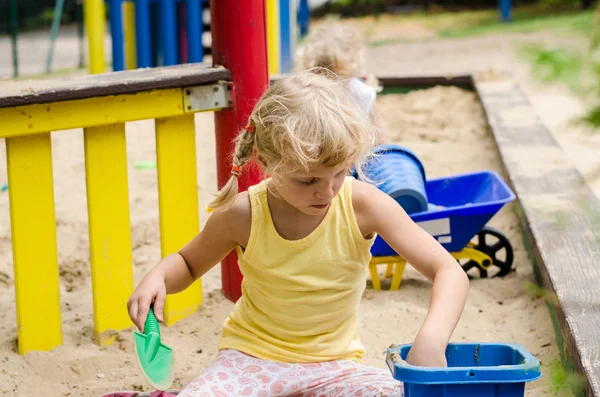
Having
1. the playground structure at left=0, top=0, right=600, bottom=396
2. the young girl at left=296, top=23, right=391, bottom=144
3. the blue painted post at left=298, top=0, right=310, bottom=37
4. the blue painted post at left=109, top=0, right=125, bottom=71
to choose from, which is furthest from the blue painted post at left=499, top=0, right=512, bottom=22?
the playground structure at left=0, top=0, right=600, bottom=396

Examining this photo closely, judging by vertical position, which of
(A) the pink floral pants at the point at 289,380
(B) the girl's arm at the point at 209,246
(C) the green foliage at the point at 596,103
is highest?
(C) the green foliage at the point at 596,103

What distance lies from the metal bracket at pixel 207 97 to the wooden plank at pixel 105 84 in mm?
21

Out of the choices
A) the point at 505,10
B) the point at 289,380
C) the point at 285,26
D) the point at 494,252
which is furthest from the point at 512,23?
the point at 289,380

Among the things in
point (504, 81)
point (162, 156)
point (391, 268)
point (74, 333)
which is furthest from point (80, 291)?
point (504, 81)

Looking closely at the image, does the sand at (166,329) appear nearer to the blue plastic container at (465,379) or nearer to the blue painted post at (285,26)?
the blue plastic container at (465,379)

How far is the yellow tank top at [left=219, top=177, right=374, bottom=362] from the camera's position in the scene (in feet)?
6.20

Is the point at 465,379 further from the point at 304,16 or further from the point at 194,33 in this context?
the point at 304,16

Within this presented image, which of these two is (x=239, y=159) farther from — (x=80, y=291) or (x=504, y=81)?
(x=504, y=81)

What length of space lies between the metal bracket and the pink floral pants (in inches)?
33.7

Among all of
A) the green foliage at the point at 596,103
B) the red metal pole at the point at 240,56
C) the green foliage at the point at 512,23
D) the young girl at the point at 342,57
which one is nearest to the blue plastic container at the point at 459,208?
the young girl at the point at 342,57

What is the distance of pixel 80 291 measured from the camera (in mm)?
2918

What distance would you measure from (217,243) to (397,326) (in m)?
0.83

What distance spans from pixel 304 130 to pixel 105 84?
74 cm

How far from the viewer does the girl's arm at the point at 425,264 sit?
1587 millimetres
